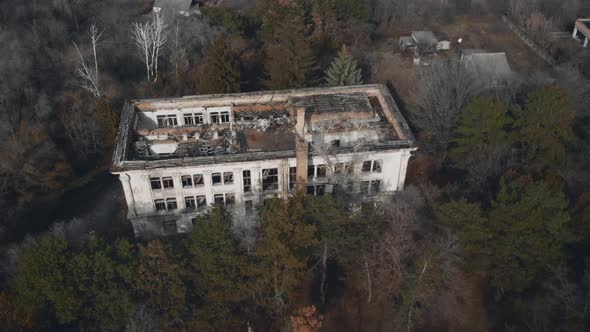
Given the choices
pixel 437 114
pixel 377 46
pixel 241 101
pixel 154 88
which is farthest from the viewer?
pixel 377 46

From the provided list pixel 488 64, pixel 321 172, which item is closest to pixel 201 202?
pixel 321 172

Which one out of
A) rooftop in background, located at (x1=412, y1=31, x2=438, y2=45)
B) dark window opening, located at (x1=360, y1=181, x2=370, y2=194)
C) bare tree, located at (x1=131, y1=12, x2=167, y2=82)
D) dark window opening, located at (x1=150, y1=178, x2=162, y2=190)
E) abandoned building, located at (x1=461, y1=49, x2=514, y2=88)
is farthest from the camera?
rooftop in background, located at (x1=412, y1=31, x2=438, y2=45)

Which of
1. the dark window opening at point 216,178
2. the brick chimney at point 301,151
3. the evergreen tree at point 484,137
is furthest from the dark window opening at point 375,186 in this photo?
the dark window opening at point 216,178

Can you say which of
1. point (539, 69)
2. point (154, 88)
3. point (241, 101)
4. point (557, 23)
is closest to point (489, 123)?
point (241, 101)

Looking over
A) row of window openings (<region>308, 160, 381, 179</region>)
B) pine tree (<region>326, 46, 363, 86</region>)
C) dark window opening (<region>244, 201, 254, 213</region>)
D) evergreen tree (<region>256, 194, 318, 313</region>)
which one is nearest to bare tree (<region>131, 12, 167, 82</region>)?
pine tree (<region>326, 46, 363, 86</region>)

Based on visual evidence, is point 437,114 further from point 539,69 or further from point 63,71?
point 63,71

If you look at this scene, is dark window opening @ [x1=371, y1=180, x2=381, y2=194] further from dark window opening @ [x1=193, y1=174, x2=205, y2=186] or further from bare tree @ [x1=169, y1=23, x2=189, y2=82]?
bare tree @ [x1=169, y1=23, x2=189, y2=82]
